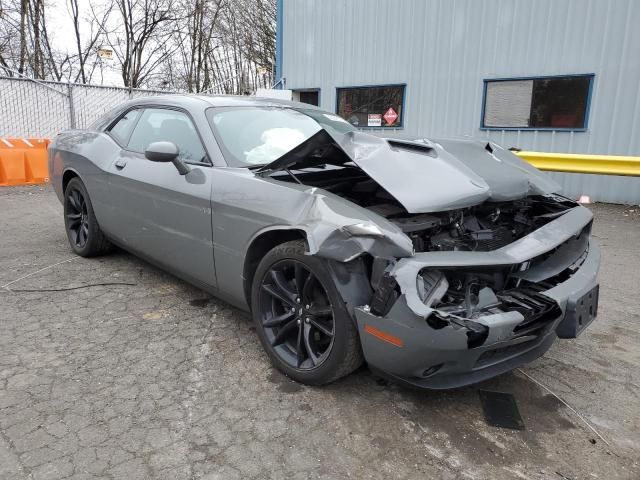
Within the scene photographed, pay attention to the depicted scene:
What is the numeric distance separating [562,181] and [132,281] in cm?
801

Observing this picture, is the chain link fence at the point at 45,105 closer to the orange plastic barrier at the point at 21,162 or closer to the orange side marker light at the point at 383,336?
the orange plastic barrier at the point at 21,162

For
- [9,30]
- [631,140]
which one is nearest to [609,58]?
[631,140]

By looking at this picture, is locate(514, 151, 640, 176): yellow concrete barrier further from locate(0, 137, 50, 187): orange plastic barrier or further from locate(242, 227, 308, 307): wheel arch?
locate(0, 137, 50, 187): orange plastic barrier

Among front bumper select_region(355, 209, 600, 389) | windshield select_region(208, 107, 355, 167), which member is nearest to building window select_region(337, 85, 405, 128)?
windshield select_region(208, 107, 355, 167)

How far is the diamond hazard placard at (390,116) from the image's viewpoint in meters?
10.9

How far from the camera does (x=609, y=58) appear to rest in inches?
324

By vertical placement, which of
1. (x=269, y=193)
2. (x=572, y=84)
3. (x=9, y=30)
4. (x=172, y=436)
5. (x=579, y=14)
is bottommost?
(x=172, y=436)

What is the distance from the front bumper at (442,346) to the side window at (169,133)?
1753 millimetres

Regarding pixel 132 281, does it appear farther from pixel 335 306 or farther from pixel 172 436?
pixel 335 306

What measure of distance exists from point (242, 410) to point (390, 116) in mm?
9477

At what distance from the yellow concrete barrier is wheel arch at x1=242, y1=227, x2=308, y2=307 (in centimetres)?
650

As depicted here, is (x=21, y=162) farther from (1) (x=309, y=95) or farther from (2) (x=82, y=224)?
(1) (x=309, y=95)

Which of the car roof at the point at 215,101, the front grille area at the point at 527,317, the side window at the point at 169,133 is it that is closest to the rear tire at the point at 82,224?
the side window at the point at 169,133

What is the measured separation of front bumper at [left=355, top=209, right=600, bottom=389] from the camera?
6.77 ft
